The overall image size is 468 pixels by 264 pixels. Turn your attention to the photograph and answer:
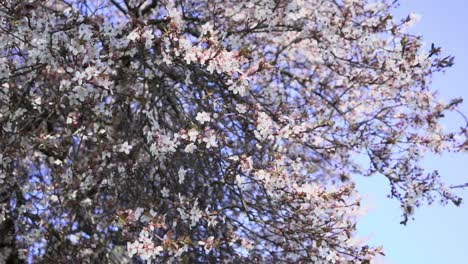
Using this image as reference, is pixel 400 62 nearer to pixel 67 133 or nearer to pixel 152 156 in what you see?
pixel 152 156

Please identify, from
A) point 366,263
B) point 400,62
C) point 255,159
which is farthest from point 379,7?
point 366,263

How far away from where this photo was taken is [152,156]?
221 inches

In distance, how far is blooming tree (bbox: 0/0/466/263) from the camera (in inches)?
→ 193

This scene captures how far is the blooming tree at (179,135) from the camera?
16.1 ft

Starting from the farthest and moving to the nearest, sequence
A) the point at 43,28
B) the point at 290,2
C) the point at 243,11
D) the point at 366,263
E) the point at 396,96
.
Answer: the point at 396,96 → the point at 243,11 → the point at 290,2 → the point at 366,263 → the point at 43,28

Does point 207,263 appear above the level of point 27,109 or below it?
below

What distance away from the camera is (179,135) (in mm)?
5059

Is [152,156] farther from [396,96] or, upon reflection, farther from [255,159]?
[396,96]

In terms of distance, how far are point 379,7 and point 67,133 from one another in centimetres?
381

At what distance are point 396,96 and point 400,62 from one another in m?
A: 1.37

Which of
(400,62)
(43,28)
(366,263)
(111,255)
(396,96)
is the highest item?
(396,96)

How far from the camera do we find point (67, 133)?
6.06 meters

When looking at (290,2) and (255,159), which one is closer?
(255,159)

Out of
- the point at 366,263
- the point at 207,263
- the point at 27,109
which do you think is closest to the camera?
the point at 366,263
